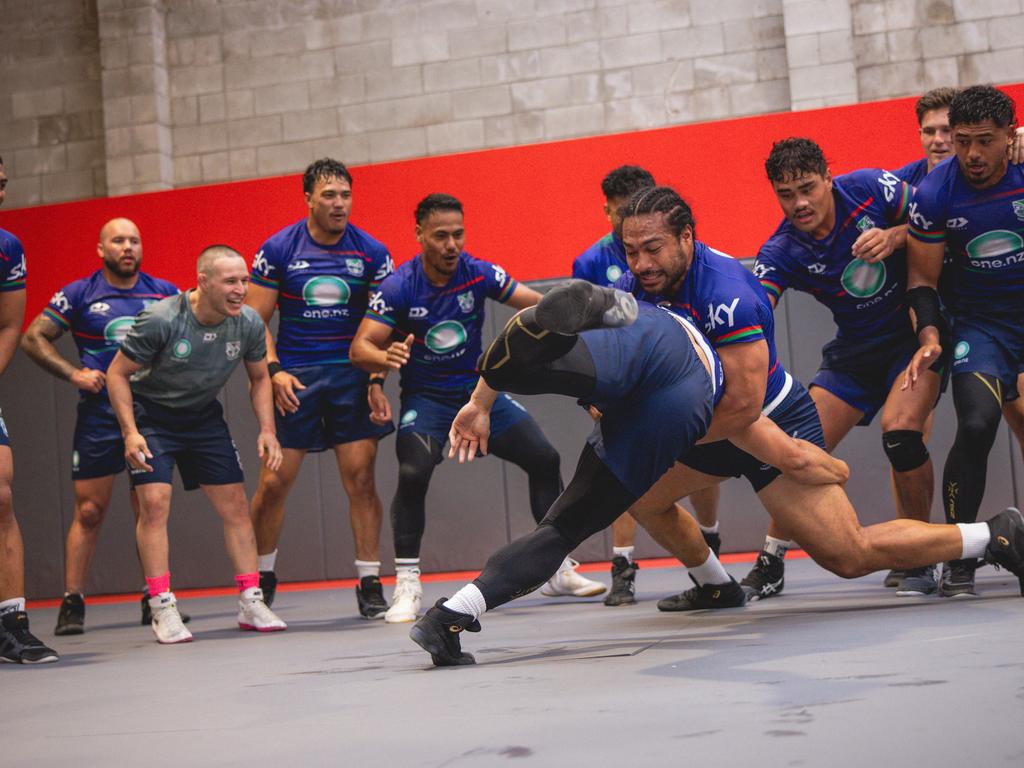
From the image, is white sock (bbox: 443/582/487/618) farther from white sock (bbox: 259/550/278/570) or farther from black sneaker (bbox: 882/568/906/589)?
white sock (bbox: 259/550/278/570)

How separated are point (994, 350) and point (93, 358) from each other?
3.80 metres

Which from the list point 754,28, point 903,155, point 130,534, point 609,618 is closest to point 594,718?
point 609,618

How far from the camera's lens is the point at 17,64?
360 inches

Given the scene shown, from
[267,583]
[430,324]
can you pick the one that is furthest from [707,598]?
[267,583]

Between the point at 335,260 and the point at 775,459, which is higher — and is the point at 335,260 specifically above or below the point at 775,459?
above

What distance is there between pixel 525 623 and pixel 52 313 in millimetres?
2760

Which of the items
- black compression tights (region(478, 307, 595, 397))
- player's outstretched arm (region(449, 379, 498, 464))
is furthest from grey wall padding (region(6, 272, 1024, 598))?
black compression tights (region(478, 307, 595, 397))

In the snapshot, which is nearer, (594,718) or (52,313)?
(594,718)

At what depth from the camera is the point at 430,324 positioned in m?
4.48

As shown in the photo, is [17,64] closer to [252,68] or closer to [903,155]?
[252,68]

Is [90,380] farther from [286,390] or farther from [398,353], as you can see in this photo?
[398,353]

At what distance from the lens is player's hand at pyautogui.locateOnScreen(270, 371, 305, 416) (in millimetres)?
4539

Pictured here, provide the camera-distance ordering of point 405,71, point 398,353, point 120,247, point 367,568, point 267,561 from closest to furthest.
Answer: point 398,353, point 367,568, point 267,561, point 120,247, point 405,71

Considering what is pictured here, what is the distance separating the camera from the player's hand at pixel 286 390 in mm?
4539
